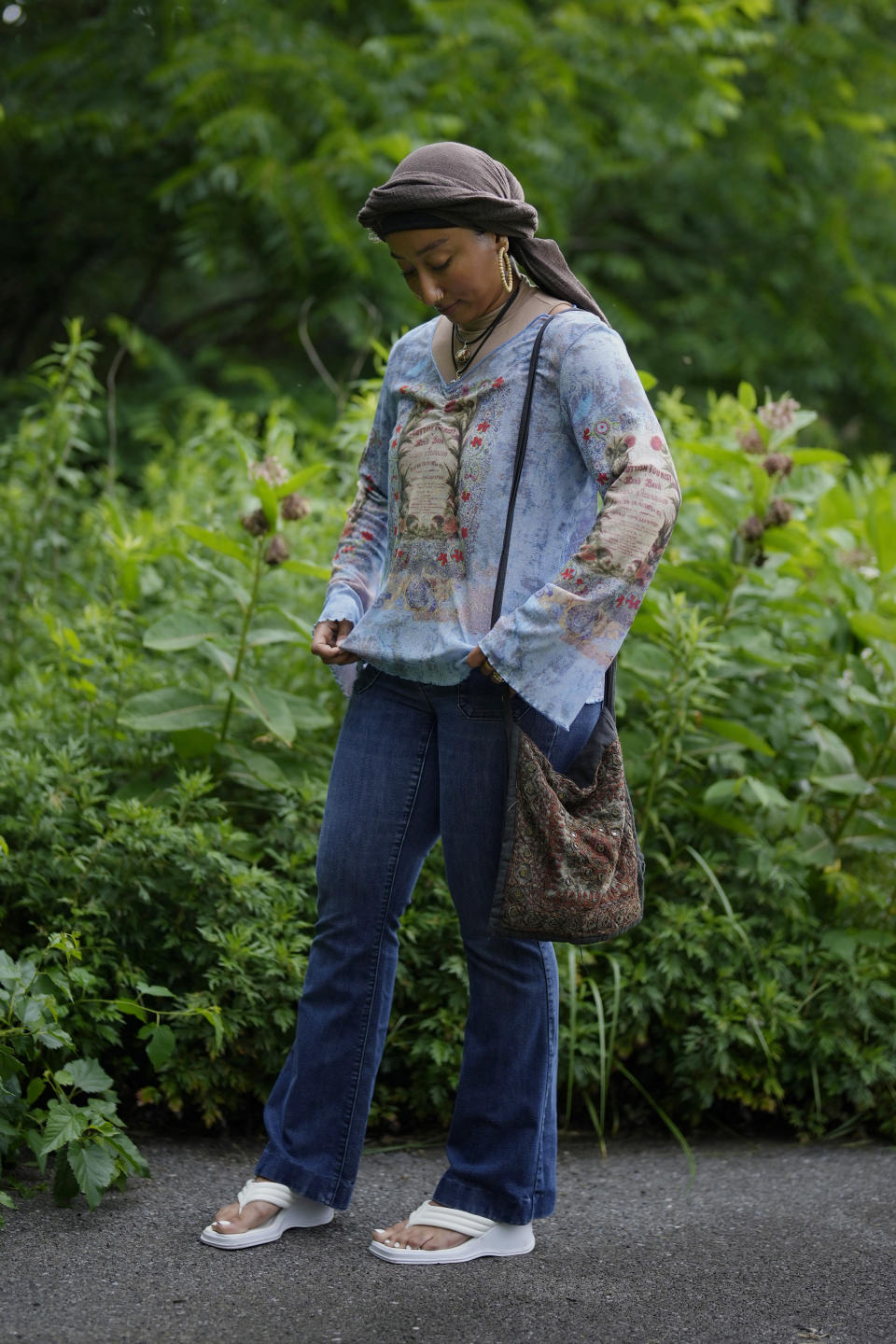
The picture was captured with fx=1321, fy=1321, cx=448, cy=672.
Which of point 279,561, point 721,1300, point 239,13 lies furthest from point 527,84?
point 721,1300

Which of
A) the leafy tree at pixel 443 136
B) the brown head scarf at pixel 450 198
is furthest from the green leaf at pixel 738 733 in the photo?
the leafy tree at pixel 443 136

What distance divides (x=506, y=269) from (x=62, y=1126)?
1807 mm

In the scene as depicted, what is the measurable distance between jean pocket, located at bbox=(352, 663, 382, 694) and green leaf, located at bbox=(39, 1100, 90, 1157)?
971 millimetres

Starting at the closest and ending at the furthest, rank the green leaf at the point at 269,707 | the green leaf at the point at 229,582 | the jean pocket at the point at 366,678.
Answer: the jean pocket at the point at 366,678 → the green leaf at the point at 269,707 → the green leaf at the point at 229,582

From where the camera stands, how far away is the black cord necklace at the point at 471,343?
244cm

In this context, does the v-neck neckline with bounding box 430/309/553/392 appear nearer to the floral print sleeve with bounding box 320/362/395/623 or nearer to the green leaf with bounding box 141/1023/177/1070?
the floral print sleeve with bounding box 320/362/395/623

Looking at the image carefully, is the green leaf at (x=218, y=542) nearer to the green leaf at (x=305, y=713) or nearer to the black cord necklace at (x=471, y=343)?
the green leaf at (x=305, y=713)

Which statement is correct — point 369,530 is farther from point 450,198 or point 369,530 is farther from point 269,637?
point 269,637

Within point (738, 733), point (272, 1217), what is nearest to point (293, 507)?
point (738, 733)

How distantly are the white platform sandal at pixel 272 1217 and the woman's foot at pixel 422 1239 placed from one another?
14 cm

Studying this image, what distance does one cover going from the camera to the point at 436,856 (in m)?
3.47

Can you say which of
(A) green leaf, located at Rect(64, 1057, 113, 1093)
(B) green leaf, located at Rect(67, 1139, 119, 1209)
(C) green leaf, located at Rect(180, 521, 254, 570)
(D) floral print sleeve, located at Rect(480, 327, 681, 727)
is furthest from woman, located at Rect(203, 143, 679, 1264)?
(C) green leaf, located at Rect(180, 521, 254, 570)

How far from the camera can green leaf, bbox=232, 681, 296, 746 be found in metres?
3.30

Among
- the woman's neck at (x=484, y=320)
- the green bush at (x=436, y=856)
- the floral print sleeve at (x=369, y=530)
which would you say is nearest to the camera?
the woman's neck at (x=484, y=320)
